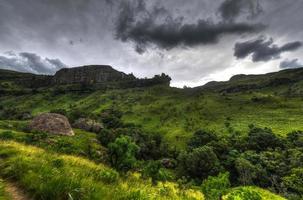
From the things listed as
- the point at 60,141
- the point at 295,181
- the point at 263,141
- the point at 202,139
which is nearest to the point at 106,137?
the point at 60,141

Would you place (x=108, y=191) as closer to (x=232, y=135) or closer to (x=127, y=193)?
(x=127, y=193)

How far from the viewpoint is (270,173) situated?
81.6 meters

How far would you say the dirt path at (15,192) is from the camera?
21.2 feet

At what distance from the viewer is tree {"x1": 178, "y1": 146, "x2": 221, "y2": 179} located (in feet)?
287

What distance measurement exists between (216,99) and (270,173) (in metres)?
118

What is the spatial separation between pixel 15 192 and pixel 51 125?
337ft

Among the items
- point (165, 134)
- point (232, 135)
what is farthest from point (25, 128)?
point (232, 135)

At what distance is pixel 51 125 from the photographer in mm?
100938

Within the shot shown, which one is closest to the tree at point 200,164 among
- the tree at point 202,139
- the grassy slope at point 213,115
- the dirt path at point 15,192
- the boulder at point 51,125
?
the tree at point 202,139

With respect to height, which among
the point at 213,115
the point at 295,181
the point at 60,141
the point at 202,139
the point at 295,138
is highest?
Result: the point at 213,115

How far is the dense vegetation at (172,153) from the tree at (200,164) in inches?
14.9

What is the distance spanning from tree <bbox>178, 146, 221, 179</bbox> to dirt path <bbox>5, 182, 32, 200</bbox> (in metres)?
85.4

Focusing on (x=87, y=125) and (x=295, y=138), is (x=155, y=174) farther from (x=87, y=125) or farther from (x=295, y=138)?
(x=87, y=125)

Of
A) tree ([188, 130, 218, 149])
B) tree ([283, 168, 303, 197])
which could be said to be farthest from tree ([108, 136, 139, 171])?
tree ([188, 130, 218, 149])
